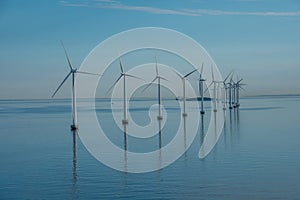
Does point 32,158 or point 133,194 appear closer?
point 133,194

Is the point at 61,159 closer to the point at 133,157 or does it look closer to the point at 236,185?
the point at 133,157

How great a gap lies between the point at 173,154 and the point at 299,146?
10.1 meters

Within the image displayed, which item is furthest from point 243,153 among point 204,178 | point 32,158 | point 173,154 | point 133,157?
point 32,158

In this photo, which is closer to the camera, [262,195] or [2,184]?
[262,195]

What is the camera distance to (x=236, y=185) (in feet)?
69.6

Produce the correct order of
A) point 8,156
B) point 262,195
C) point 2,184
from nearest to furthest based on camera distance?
point 262,195, point 2,184, point 8,156

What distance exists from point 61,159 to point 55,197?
39.7 ft

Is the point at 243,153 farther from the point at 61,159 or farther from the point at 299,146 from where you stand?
the point at 61,159

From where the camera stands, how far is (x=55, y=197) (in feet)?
64.5

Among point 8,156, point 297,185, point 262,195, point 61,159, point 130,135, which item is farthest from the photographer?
point 130,135

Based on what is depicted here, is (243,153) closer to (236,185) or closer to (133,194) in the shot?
(236,185)

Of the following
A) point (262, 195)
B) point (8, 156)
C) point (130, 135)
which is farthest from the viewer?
point (130, 135)

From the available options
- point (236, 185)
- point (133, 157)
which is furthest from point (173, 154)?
point (236, 185)

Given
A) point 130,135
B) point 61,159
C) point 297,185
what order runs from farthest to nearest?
point 130,135 < point 61,159 < point 297,185
